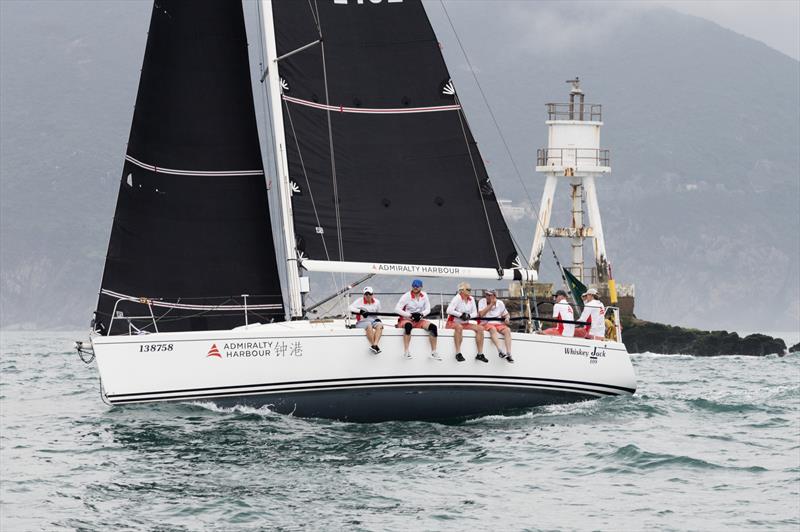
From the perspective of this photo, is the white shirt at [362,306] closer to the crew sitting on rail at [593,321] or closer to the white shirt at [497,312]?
the white shirt at [497,312]

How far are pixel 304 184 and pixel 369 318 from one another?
259 centimetres

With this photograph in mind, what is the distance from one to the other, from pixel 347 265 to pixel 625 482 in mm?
6580

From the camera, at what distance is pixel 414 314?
19797 mm

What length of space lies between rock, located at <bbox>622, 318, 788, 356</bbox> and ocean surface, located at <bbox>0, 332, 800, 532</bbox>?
33.1 metres

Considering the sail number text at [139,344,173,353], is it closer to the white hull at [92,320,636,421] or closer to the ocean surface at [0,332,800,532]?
the white hull at [92,320,636,421]

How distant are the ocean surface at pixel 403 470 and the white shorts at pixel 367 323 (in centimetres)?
148

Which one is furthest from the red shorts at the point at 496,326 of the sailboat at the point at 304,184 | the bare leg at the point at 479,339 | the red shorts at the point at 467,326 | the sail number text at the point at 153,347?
the sail number text at the point at 153,347

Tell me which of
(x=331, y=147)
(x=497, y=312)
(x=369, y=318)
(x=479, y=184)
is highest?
(x=331, y=147)

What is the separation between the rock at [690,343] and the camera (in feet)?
182

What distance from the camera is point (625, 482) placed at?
52.2 feet

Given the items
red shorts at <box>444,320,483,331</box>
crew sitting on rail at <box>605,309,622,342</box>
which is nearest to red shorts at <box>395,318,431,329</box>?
red shorts at <box>444,320,483,331</box>

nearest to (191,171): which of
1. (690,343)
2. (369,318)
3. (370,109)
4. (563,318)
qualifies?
(370,109)

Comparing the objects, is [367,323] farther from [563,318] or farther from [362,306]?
[563,318]

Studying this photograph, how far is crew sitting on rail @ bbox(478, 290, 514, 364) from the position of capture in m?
20.0
